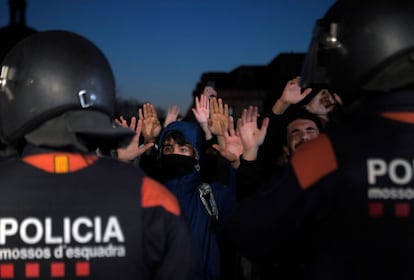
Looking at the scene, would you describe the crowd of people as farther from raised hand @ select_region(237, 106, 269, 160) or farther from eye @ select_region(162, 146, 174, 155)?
eye @ select_region(162, 146, 174, 155)

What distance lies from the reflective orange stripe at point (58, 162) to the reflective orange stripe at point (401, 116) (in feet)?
3.96

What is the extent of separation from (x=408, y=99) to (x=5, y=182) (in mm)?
1614

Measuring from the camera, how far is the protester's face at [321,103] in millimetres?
4219

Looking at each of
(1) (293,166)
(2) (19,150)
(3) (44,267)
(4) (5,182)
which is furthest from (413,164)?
(2) (19,150)

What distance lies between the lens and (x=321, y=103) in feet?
14.0

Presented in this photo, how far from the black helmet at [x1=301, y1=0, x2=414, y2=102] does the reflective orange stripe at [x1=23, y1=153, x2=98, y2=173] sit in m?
1.16

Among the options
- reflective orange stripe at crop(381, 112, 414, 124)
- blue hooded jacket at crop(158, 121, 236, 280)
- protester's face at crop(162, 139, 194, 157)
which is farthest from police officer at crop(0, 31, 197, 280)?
protester's face at crop(162, 139, 194, 157)

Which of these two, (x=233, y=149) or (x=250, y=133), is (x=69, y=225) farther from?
(x=233, y=149)

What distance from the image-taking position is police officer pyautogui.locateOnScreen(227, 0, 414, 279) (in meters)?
1.97

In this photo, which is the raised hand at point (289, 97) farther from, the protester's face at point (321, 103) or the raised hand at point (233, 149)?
the raised hand at point (233, 149)

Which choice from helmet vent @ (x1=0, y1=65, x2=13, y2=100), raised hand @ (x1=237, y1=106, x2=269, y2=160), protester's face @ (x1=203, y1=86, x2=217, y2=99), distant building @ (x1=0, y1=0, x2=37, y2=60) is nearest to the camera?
helmet vent @ (x1=0, y1=65, x2=13, y2=100)

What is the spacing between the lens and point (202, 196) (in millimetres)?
3693

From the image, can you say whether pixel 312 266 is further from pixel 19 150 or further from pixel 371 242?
pixel 19 150

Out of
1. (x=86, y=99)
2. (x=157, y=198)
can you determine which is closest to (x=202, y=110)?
(x=86, y=99)
